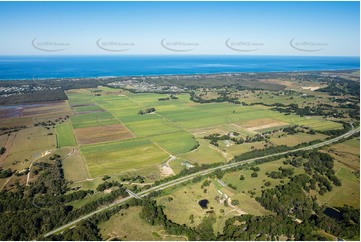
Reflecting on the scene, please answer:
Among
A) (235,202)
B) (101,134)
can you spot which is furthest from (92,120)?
(235,202)

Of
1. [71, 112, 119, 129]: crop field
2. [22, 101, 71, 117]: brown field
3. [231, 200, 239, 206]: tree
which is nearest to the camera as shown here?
[231, 200, 239, 206]: tree

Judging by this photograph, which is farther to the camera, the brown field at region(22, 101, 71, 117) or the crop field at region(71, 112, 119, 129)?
the brown field at region(22, 101, 71, 117)

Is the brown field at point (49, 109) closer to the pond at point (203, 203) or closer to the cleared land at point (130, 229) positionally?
the cleared land at point (130, 229)

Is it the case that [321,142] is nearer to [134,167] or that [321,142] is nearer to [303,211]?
[303,211]

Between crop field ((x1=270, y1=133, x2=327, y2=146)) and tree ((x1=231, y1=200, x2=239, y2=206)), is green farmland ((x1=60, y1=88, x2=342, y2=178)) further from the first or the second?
tree ((x1=231, y1=200, x2=239, y2=206))

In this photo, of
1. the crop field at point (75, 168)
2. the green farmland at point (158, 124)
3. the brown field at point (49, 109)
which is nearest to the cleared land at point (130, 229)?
the green farmland at point (158, 124)

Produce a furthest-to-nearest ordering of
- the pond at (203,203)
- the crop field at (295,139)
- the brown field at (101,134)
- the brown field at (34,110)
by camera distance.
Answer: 1. the brown field at (34,110)
2. the brown field at (101,134)
3. the crop field at (295,139)
4. the pond at (203,203)

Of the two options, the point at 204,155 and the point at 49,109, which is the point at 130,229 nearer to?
the point at 204,155

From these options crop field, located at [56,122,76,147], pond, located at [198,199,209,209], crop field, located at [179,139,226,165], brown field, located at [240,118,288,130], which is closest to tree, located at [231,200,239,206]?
pond, located at [198,199,209,209]
